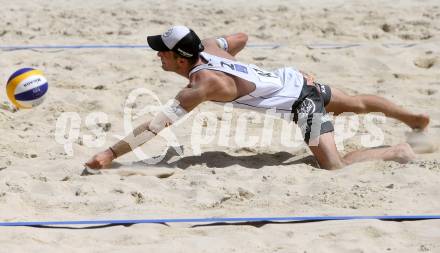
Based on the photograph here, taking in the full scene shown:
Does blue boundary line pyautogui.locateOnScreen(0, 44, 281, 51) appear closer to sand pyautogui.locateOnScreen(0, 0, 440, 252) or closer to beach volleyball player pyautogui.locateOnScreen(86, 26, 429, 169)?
sand pyautogui.locateOnScreen(0, 0, 440, 252)

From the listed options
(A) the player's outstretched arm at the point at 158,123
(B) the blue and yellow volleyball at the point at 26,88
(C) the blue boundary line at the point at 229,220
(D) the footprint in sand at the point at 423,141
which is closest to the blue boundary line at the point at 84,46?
(B) the blue and yellow volleyball at the point at 26,88

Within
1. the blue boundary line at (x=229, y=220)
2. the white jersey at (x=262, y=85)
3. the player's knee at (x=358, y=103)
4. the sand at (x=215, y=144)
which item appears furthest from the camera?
the player's knee at (x=358, y=103)

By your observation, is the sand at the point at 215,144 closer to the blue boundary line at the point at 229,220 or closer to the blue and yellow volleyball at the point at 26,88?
the blue boundary line at the point at 229,220

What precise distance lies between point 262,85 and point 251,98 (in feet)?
0.39

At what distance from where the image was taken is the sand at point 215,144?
13.6ft

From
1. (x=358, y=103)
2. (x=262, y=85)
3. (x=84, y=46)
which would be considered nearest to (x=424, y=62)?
(x=358, y=103)

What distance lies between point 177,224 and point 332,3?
19.5ft

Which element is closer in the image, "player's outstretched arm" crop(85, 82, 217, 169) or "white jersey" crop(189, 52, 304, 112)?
"player's outstretched arm" crop(85, 82, 217, 169)

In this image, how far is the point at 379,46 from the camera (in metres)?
7.96

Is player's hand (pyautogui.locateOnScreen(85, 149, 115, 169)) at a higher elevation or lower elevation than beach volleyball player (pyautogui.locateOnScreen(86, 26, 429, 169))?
lower

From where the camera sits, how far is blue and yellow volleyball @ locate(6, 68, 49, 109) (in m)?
5.66

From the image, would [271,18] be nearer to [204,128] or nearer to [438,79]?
[438,79]

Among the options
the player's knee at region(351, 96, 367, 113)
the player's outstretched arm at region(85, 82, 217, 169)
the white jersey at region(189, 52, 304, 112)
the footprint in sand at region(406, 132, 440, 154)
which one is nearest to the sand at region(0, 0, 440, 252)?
the footprint in sand at region(406, 132, 440, 154)

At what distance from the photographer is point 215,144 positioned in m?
5.91
